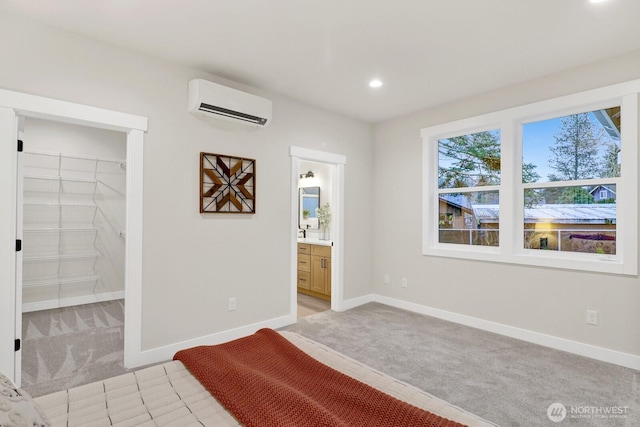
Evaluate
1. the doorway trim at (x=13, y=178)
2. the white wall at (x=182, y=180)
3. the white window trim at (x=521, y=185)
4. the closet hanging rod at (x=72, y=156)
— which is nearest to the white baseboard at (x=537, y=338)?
the white window trim at (x=521, y=185)

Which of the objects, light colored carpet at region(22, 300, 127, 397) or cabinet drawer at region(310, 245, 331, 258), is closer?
light colored carpet at region(22, 300, 127, 397)

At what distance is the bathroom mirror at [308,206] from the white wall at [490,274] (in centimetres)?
123

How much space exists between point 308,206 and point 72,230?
11.5ft

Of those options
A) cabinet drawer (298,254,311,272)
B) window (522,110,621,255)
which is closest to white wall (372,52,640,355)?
window (522,110,621,255)

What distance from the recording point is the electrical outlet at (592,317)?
9.55 feet

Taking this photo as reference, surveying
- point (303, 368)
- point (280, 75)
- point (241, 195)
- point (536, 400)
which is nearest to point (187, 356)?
point (303, 368)

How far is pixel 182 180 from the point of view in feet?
9.77

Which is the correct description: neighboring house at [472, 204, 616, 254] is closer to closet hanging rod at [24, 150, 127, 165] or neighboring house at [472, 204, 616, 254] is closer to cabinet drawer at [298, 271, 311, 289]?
cabinet drawer at [298, 271, 311, 289]

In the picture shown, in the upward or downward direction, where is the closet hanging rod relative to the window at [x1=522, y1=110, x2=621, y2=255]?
upward

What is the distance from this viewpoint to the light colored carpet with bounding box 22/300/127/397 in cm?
249

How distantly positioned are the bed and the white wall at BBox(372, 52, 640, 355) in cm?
254

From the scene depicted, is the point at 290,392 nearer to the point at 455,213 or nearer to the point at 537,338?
the point at 537,338

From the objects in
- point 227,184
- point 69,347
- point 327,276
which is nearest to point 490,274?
point 327,276

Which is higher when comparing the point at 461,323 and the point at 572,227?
the point at 572,227
